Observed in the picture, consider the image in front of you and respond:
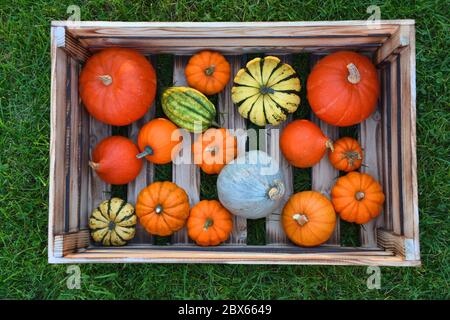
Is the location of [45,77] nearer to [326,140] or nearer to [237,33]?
[237,33]

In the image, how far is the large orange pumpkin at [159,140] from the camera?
2.81 m

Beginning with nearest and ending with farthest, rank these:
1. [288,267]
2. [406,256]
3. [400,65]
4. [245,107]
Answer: [406,256] → [400,65] → [245,107] → [288,267]

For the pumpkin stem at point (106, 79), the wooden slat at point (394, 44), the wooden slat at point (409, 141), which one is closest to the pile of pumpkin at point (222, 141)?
the pumpkin stem at point (106, 79)

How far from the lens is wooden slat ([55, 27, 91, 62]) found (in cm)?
256

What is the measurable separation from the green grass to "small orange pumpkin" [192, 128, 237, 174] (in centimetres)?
36

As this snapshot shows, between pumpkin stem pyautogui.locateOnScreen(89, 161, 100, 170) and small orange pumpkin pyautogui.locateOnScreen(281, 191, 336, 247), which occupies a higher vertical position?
pumpkin stem pyautogui.locateOnScreen(89, 161, 100, 170)

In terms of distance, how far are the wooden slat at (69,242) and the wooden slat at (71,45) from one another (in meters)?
1.03

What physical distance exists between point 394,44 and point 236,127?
1051 millimetres

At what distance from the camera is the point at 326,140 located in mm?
2770

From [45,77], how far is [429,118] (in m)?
2.65

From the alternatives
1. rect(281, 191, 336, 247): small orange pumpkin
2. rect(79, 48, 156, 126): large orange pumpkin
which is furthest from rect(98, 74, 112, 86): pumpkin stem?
rect(281, 191, 336, 247): small orange pumpkin

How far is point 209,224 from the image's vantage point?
278 cm

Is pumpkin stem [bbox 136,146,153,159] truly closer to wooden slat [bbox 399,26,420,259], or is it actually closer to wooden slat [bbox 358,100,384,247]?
wooden slat [bbox 358,100,384,247]
